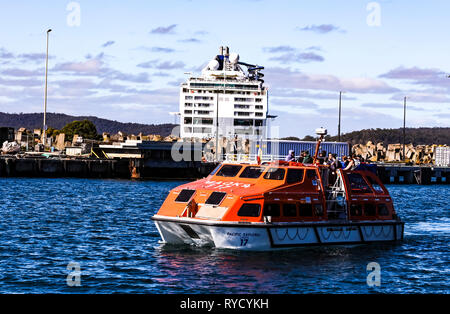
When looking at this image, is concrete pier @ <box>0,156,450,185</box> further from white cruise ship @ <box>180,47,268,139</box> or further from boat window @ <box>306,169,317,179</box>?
boat window @ <box>306,169,317,179</box>

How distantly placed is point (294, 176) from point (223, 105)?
10508 centimetres

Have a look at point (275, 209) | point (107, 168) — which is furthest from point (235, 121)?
point (275, 209)

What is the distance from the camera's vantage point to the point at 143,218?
39.3 metres

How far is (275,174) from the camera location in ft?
86.3

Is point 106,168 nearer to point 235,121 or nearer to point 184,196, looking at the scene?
point 235,121

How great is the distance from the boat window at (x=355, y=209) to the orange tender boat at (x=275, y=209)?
0.04 metres

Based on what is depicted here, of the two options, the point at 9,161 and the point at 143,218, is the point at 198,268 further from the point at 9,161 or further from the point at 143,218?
the point at 9,161

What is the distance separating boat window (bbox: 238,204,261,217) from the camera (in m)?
24.2

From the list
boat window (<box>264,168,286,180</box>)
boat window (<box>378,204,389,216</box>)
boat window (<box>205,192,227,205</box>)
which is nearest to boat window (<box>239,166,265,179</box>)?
boat window (<box>264,168,286,180</box>)

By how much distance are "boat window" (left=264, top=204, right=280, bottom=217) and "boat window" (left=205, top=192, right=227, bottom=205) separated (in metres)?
1.62

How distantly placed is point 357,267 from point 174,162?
69881 mm

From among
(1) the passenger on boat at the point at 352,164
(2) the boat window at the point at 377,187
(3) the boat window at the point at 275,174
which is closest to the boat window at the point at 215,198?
(3) the boat window at the point at 275,174
